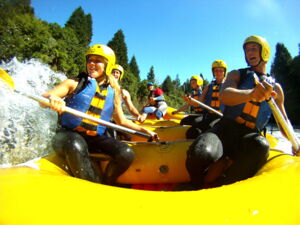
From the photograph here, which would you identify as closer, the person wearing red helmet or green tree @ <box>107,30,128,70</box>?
the person wearing red helmet

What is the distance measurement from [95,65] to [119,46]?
26974mm

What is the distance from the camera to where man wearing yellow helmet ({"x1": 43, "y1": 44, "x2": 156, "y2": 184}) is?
5.60 feet

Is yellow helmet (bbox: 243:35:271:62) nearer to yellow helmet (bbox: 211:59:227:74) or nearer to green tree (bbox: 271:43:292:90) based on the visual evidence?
yellow helmet (bbox: 211:59:227:74)

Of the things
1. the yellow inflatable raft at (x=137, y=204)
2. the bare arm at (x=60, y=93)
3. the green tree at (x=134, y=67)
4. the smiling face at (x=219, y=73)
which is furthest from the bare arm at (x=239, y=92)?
the green tree at (x=134, y=67)

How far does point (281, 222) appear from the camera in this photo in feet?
3.15

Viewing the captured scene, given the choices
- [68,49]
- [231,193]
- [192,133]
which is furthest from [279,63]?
[231,193]

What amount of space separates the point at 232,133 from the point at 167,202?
114 cm

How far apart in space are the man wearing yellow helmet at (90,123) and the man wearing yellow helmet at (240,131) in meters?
0.65

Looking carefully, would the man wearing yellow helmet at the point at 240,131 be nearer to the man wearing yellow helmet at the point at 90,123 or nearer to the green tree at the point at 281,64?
the man wearing yellow helmet at the point at 90,123

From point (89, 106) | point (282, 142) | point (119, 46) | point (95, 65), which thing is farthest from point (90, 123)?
point (119, 46)

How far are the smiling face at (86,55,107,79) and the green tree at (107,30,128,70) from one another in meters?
24.6

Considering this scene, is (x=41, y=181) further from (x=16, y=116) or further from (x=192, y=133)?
(x=16, y=116)

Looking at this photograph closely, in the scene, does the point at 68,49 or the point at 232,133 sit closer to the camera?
the point at 232,133

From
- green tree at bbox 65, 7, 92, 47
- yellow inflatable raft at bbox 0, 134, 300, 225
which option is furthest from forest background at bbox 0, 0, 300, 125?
yellow inflatable raft at bbox 0, 134, 300, 225
